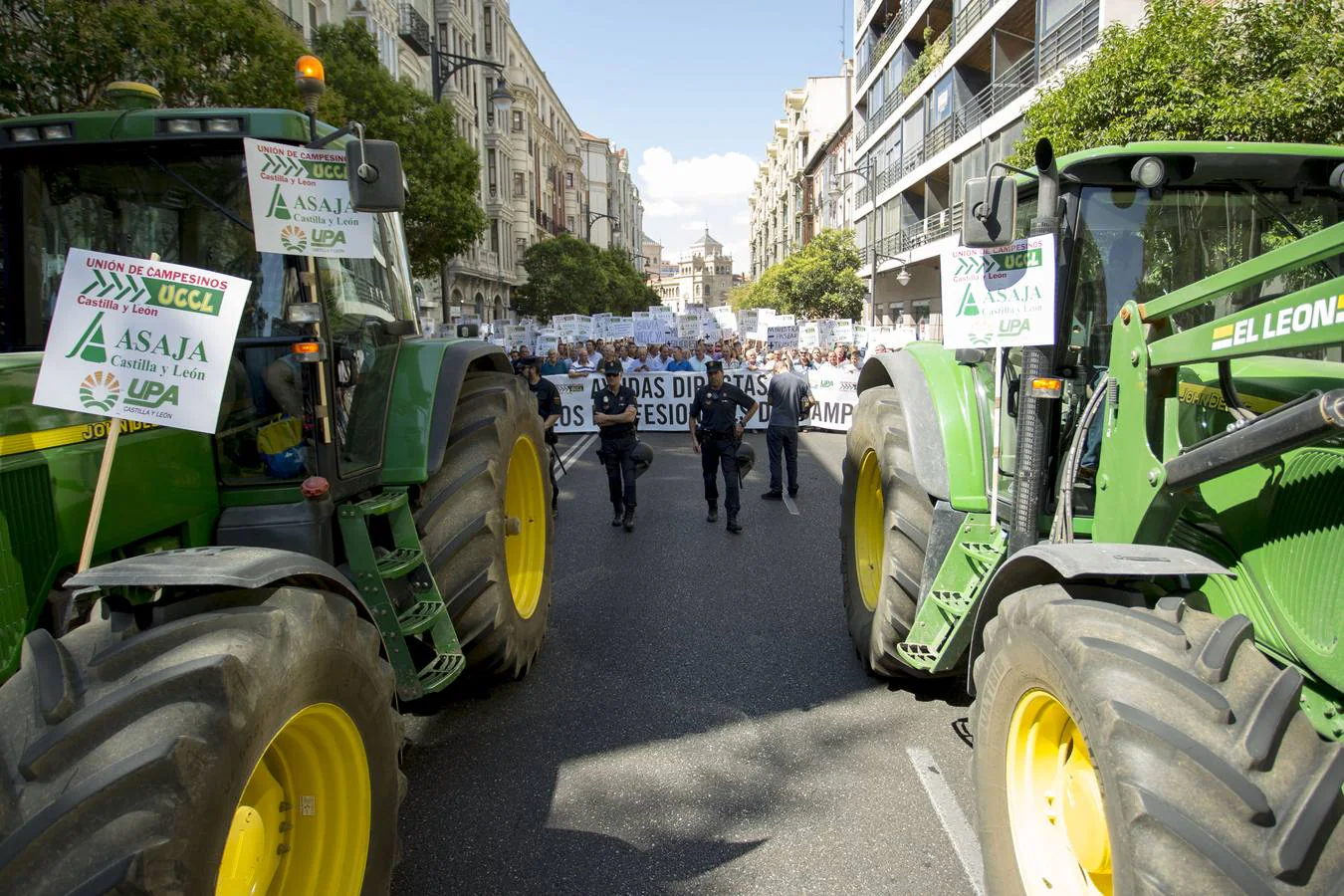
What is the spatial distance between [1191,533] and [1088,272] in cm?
123

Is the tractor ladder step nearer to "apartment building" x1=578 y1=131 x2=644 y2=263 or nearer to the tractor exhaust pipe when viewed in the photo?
the tractor exhaust pipe

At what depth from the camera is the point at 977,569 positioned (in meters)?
3.82

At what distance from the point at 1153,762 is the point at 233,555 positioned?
2259 mm

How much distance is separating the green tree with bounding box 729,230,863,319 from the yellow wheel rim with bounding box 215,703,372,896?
45731 mm

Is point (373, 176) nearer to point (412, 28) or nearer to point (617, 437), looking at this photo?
point (617, 437)

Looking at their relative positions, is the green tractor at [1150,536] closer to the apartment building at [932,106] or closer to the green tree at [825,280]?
the apartment building at [932,106]

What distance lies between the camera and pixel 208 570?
2.12 metres

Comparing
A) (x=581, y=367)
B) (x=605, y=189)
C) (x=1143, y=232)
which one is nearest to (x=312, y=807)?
→ (x=1143, y=232)

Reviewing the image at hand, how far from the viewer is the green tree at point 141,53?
23.5 ft

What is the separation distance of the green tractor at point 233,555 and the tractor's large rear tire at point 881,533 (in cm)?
187

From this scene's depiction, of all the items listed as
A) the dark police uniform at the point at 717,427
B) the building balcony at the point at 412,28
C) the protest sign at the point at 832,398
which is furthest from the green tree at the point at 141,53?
the building balcony at the point at 412,28

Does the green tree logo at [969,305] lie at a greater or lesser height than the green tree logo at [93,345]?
greater

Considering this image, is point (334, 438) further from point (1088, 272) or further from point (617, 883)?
point (1088, 272)

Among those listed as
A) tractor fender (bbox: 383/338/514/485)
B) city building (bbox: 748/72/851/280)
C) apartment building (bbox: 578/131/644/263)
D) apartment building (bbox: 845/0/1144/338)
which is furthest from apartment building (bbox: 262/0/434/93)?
apartment building (bbox: 578/131/644/263)
